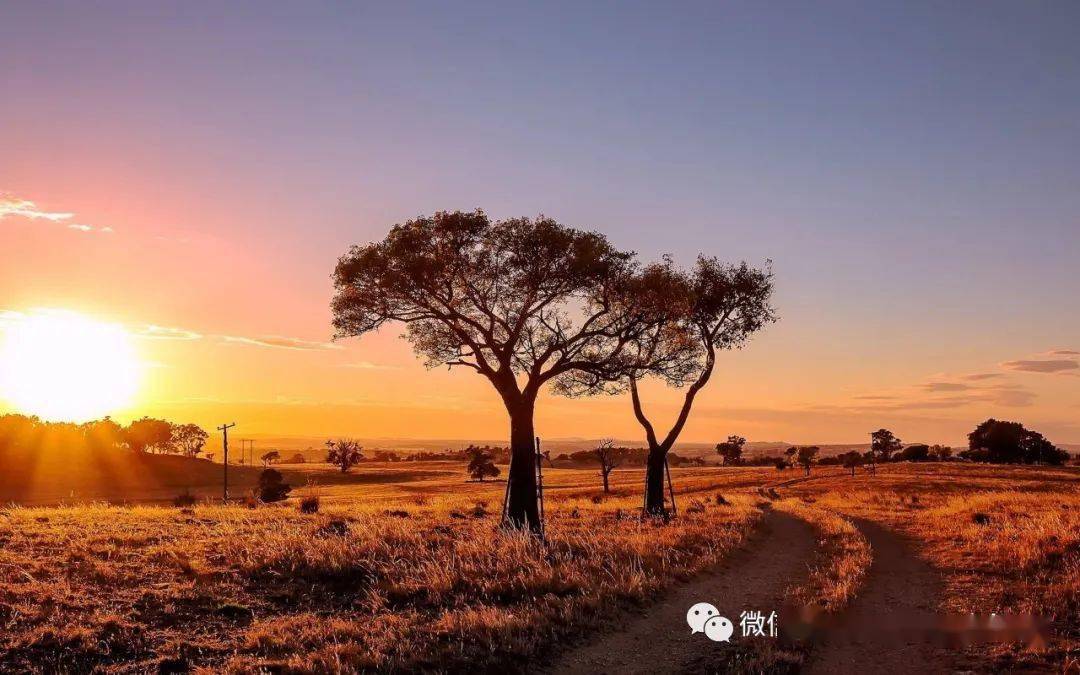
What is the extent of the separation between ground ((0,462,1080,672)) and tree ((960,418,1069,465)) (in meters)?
109

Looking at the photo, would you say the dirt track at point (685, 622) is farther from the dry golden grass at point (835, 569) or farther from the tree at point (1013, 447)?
the tree at point (1013, 447)

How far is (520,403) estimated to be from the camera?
27.6 meters

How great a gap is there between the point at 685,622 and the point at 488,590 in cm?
425

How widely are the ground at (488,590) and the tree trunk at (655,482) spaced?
667 cm

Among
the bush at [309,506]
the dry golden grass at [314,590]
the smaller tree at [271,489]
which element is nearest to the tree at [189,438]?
the smaller tree at [271,489]

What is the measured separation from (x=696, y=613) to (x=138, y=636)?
395 inches

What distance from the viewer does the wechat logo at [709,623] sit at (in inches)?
499

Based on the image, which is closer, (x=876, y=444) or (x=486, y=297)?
(x=486, y=297)

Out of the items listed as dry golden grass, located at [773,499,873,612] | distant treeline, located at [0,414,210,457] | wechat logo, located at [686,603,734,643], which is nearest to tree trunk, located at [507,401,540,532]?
dry golden grass, located at [773,499,873,612]

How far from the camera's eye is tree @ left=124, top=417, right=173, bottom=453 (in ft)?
478

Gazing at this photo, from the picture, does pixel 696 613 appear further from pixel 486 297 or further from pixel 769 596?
pixel 486 297

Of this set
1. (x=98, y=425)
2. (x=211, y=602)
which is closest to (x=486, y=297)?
(x=211, y=602)

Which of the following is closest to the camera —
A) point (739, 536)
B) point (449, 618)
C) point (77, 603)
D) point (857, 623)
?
point (449, 618)

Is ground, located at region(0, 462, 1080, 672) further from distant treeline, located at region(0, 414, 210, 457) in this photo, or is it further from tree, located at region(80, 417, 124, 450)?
tree, located at region(80, 417, 124, 450)
